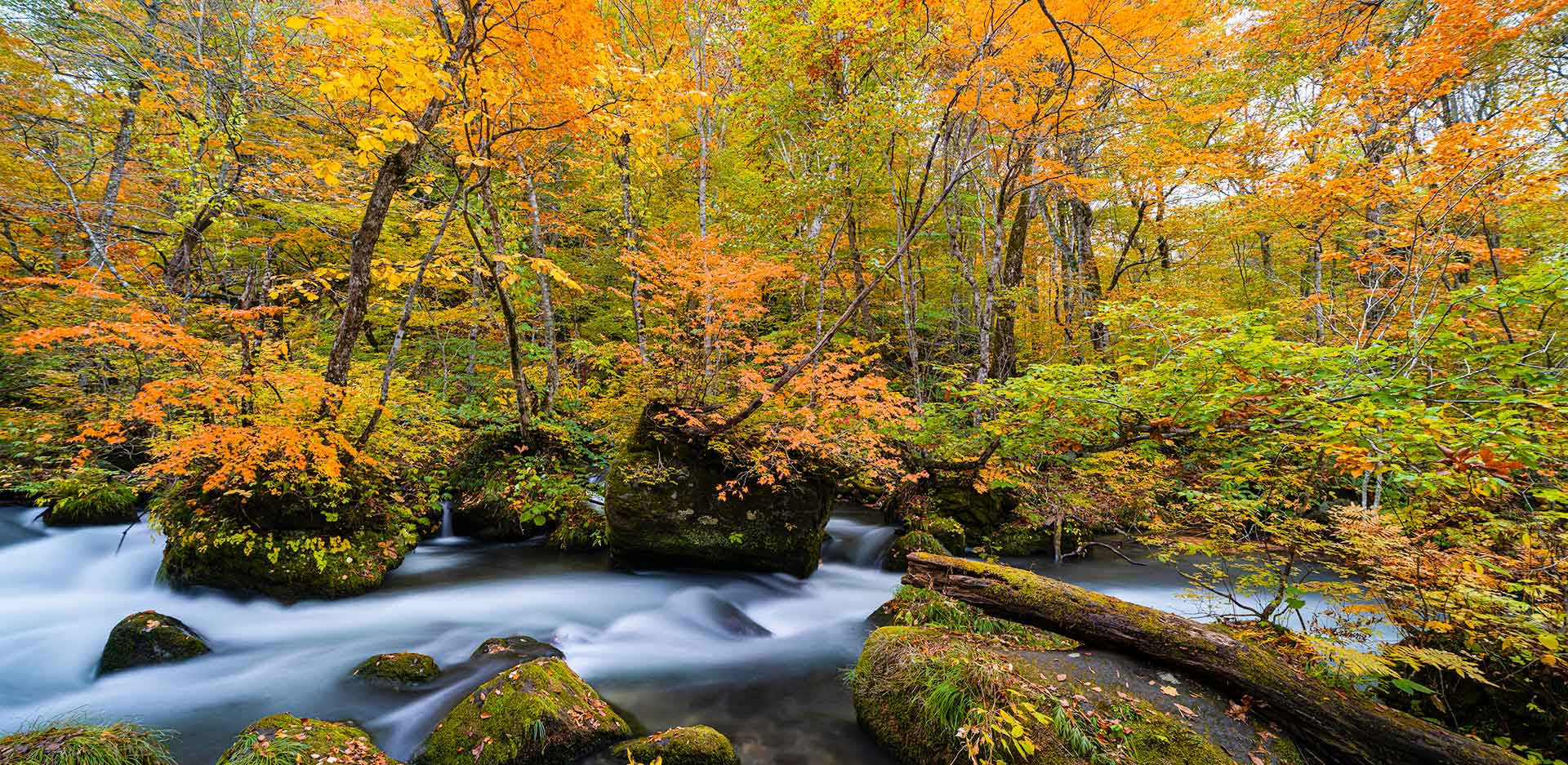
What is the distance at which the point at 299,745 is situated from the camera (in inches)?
123

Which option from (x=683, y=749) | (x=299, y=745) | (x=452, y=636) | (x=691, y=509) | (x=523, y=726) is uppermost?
(x=691, y=509)

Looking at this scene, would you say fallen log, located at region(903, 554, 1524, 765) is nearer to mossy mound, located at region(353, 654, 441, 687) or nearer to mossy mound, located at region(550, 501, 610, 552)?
mossy mound, located at region(353, 654, 441, 687)

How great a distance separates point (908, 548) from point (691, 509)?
11.2ft

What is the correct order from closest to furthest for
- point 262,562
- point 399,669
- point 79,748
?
1. point 79,748
2. point 399,669
3. point 262,562

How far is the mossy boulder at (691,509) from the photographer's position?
714 cm

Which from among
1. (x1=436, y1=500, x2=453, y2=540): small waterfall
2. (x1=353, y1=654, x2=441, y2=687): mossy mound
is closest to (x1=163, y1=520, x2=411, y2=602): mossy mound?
(x1=353, y1=654, x2=441, y2=687): mossy mound

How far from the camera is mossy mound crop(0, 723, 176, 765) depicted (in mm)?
2656

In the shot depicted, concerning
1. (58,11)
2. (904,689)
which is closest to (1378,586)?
(904,689)

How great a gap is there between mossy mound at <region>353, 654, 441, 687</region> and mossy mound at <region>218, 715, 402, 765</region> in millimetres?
1090

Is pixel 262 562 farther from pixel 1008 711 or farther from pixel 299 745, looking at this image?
pixel 1008 711

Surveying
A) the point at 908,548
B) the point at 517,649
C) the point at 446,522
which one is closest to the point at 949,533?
the point at 908,548

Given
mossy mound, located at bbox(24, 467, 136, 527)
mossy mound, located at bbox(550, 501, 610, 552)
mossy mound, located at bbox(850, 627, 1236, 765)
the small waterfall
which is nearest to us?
mossy mound, located at bbox(850, 627, 1236, 765)

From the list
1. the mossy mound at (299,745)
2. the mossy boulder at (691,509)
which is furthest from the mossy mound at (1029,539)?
the mossy mound at (299,745)

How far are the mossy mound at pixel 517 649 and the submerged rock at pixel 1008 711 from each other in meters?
3.07
